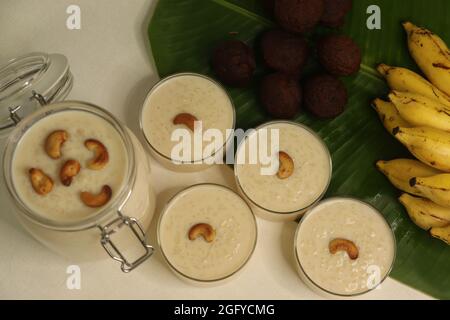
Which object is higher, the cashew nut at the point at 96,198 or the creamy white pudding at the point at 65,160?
the creamy white pudding at the point at 65,160

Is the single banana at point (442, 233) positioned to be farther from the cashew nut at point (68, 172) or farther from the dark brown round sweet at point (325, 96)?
the cashew nut at point (68, 172)

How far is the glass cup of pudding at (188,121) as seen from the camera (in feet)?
3.89

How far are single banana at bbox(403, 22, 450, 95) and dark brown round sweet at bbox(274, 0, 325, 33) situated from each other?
0.22m

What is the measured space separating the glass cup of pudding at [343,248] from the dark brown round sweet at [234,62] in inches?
12.2

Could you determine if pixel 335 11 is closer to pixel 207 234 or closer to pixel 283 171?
pixel 283 171

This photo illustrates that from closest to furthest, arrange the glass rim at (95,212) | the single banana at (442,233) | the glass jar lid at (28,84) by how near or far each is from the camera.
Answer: the glass rim at (95,212)
the glass jar lid at (28,84)
the single banana at (442,233)

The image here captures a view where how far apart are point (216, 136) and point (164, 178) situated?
0.14 metres

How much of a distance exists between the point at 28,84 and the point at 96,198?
30 cm

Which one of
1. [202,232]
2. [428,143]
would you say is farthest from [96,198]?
[428,143]

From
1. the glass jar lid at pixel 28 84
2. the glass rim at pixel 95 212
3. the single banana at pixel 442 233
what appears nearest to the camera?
the glass rim at pixel 95 212

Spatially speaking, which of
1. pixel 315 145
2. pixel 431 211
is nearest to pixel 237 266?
pixel 315 145

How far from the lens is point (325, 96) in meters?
1.19

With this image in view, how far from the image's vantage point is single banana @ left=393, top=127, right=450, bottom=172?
1.11 metres

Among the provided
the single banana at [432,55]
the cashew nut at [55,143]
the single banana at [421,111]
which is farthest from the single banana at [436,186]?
the cashew nut at [55,143]
